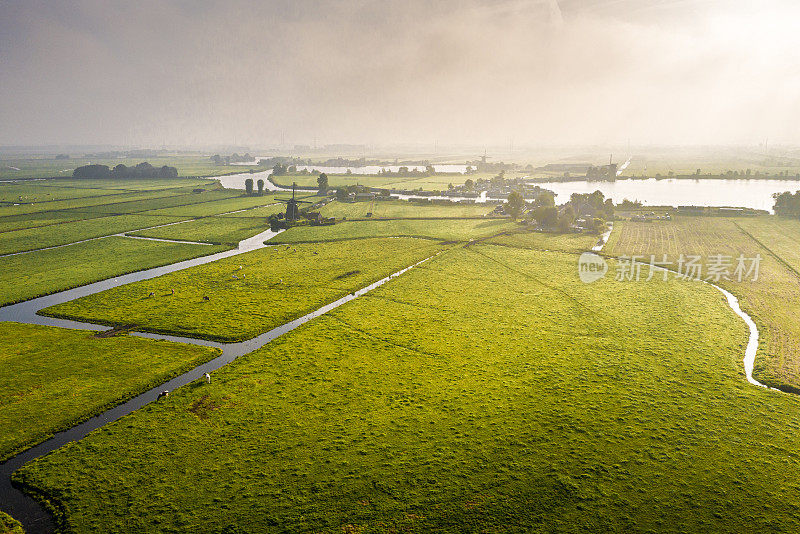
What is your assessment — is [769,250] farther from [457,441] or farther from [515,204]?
[457,441]

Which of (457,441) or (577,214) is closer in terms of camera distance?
(457,441)

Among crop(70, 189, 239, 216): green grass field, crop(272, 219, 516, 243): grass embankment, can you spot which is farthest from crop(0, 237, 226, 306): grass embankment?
crop(70, 189, 239, 216): green grass field

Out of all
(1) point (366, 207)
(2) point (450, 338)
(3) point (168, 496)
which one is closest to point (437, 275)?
(2) point (450, 338)

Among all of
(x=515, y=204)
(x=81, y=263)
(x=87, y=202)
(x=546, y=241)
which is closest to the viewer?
(x=81, y=263)

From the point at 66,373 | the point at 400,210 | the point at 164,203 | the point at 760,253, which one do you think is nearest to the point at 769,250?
the point at 760,253

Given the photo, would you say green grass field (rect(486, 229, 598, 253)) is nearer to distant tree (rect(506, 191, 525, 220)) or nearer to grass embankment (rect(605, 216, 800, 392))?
grass embankment (rect(605, 216, 800, 392))

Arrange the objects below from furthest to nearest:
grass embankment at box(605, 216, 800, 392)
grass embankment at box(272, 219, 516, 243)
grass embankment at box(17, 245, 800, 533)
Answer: grass embankment at box(272, 219, 516, 243) < grass embankment at box(605, 216, 800, 392) < grass embankment at box(17, 245, 800, 533)

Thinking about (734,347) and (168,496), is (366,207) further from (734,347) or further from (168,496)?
(168,496)
